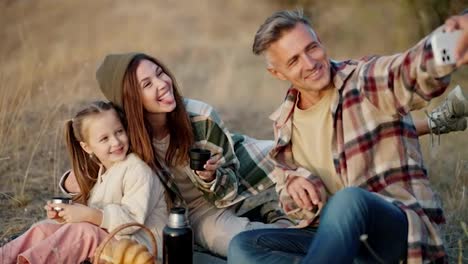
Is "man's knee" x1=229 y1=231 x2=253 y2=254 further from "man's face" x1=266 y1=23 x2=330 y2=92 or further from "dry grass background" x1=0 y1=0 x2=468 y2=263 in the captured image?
"dry grass background" x1=0 y1=0 x2=468 y2=263

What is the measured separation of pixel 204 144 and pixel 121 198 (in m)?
0.51

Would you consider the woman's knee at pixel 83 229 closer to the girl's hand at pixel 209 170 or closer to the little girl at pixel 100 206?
the little girl at pixel 100 206

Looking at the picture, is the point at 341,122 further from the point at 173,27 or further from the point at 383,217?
the point at 173,27

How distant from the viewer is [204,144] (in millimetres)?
4352

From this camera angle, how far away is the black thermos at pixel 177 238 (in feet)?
12.4

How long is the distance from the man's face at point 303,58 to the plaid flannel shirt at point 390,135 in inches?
3.0

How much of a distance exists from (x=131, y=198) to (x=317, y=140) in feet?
3.17

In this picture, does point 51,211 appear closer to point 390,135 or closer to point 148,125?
point 148,125

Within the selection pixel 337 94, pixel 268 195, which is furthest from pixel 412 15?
pixel 337 94

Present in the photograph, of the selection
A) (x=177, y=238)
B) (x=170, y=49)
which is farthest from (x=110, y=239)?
(x=170, y=49)

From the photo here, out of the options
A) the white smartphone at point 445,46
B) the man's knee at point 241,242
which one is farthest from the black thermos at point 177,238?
the white smartphone at point 445,46

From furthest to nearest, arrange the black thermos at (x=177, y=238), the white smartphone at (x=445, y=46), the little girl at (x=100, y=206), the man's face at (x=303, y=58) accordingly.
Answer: the little girl at (x=100, y=206)
the black thermos at (x=177, y=238)
the man's face at (x=303, y=58)
the white smartphone at (x=445, y=46)

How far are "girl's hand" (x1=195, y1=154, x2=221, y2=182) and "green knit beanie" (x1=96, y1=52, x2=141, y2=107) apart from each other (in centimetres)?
→ 51

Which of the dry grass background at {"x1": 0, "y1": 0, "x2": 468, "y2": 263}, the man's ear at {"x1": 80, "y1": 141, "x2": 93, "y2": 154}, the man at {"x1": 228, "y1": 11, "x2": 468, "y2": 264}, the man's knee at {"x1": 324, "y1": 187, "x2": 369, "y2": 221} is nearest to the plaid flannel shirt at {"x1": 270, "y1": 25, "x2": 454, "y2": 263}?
the man at {"x1": 228, "y1": 11, "x2": 468, "y2": 264}
